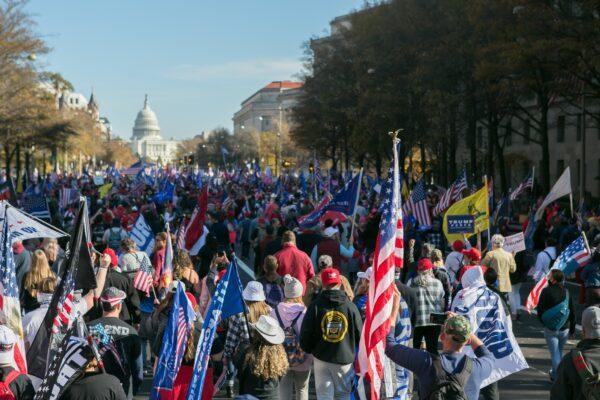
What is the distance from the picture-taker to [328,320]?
27.7ft

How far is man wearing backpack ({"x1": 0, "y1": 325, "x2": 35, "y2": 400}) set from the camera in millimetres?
5969

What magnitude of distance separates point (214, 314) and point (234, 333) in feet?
3.69

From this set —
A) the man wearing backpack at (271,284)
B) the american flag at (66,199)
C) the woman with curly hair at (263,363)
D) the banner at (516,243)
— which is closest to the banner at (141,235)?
the man wearing backpack at (271,284)

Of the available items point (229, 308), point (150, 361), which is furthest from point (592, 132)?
point (229, 308)

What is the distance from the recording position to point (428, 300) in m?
10.2

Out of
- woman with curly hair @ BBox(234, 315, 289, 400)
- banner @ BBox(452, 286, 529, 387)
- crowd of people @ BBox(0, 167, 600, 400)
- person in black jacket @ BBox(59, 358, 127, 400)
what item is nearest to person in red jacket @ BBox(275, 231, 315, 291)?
crowd of people @ BBox(0, 167, 600, 400)

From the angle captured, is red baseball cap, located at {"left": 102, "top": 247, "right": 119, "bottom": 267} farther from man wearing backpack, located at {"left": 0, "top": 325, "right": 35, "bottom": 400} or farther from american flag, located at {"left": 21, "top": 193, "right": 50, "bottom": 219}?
american flag, located at {"left": 21, "top": 193, "right": 50, "bottom": 219}

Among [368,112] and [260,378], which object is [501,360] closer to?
[260,378]

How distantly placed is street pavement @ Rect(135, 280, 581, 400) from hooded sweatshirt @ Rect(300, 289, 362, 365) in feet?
7.50

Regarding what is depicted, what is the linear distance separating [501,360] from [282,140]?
109 metres

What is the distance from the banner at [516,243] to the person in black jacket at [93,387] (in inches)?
406

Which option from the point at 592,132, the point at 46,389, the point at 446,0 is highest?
the point at 446,0

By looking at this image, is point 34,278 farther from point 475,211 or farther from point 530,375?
point 475,211

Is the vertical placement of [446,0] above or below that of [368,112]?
above
